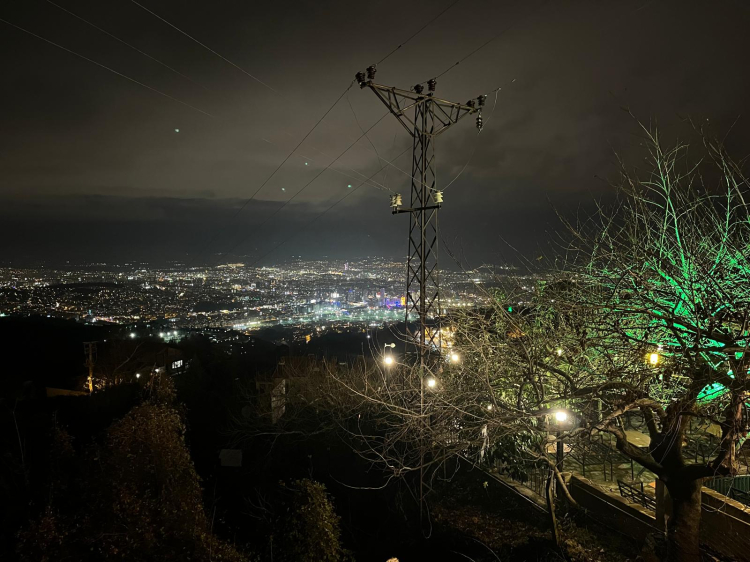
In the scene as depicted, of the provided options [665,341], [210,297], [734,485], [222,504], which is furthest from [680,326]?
[210,297]

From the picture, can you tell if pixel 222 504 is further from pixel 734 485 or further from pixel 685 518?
pixel 734 485

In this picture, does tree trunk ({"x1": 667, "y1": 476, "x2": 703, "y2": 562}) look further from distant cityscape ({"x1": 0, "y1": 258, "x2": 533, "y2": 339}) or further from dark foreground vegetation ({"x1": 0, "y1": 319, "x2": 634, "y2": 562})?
distant cityscape ({"x1": 0, "y1": 258, "x2": 533, "y2": 339})

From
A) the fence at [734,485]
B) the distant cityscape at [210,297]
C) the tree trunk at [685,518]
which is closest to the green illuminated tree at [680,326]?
the tree trunk at [685,518]

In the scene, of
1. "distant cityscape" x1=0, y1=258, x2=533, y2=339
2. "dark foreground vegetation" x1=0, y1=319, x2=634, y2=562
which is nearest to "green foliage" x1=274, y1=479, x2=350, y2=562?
"dark foreground vegetation" x1=0, y1=319, x2=634, y2=562

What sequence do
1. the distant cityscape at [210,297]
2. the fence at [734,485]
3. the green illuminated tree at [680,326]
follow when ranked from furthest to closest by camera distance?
the distant cityscape at [210,297], the fence at [734,485], the green illuminated tree at [680,326]

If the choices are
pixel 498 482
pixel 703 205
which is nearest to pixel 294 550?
pixel 498 482

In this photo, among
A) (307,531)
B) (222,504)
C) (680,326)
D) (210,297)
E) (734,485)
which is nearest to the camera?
(680,326)

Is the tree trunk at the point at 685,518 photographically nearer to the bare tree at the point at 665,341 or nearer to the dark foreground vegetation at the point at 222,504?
the bare tree at the point at 665,341
